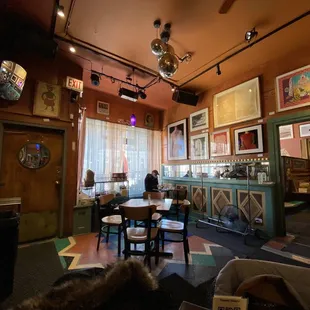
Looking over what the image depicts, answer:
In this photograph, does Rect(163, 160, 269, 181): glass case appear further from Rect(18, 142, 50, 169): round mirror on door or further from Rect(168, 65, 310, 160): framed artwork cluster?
Rect(18, 142, 50, 169): round mirror on door

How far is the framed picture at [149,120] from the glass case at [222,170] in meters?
1.64

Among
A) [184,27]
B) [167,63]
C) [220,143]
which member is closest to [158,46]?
[167,63]

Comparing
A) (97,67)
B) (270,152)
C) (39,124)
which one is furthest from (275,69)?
(39,124)

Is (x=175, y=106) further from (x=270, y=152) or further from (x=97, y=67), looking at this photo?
(x=270, y=152)

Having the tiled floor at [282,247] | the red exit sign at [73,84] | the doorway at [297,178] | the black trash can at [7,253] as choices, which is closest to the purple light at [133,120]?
the red exit sign at [73,84]

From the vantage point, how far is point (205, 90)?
5184 mm

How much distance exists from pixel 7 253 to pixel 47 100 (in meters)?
2.82

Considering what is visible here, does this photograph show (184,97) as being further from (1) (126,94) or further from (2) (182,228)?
(2) (182,228)

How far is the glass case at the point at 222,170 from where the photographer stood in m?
3.97

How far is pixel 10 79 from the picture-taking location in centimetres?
287

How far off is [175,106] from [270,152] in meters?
3.39

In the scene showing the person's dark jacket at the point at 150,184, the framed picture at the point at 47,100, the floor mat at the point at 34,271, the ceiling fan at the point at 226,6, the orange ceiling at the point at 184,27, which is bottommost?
the floor mat at the point at 34,271

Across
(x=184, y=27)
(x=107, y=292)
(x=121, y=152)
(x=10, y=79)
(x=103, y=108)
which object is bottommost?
(x=107, y=292)

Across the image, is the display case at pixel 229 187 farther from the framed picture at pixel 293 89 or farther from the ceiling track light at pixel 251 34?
the ceiling track light at pixel 251 34
